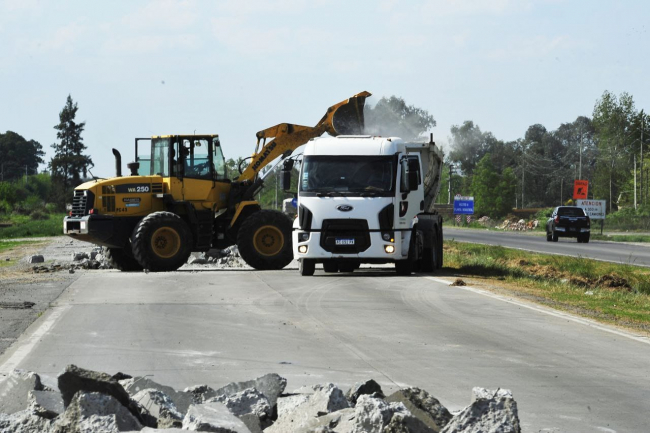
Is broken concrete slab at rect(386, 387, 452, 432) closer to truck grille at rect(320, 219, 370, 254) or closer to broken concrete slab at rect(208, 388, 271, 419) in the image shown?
broken concrete slab at rect(208, 388, 271, 419)

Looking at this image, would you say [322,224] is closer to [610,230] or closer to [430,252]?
[430,252]

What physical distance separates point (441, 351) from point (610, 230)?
229ft

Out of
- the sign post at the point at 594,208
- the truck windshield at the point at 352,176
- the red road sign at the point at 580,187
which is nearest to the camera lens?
the truck windshield at the point at 352,176

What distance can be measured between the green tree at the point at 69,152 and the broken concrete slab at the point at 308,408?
410 feet

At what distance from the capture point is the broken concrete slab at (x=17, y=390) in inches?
294

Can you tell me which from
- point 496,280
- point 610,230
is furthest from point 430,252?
point 610,230

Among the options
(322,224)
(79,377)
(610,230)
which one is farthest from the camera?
(610,230)

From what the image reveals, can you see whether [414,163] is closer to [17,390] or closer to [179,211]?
[179,211]

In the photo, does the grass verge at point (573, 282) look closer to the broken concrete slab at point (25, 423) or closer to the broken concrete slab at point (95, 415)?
the broken concrete slab at point (95, 415)

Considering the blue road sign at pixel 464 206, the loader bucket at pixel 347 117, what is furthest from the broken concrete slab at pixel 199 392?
the blue road sign at pixel 464 206

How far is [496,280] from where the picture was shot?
2456 centimetres

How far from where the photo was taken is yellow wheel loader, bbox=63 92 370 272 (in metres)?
27.0

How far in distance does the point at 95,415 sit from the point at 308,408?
4.86ft

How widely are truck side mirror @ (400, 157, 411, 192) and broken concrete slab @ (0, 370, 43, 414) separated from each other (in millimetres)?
16909
